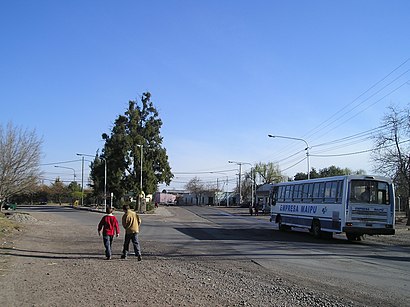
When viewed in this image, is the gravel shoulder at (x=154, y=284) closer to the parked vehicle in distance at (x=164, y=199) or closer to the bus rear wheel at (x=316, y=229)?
the bus rear wheel at (x=316, y=229)

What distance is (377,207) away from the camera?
21391 mm

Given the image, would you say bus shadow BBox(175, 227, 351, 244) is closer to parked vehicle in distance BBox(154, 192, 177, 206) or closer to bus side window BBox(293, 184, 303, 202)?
bus side window BBox(293, 184, 303, 202)

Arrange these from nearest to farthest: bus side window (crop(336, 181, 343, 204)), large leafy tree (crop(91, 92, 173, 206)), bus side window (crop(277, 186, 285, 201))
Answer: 1. bus side window (crop(336, 181, 343, 204))
2. bus side window (crop(277, 186, 285, 201))
3. large leafy tree (crop(91, 92, 173, 206))

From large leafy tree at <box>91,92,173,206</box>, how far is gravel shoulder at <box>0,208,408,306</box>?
50921 mm

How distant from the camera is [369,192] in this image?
21.6 m

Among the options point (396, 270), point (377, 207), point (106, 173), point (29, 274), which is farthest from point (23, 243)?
point (106, 173)

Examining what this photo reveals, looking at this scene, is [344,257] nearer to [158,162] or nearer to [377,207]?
[377,207]

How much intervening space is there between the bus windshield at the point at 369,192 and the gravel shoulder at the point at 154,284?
9831 mm

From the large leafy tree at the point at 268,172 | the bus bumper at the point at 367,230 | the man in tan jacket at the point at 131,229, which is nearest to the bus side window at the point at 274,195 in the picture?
the bus bumper at the point at 367,230

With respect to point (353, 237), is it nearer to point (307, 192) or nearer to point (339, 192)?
point (339, 192)

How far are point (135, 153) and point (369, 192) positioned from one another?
4769 cm

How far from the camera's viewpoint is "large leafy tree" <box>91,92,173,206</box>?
65.3m

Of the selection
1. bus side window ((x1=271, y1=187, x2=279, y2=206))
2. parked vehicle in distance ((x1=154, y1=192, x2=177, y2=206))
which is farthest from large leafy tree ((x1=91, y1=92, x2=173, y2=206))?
parked vehicle in distance ((x1=154, y1=192, x2=177, y2=206))

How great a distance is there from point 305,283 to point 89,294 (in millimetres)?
4839
